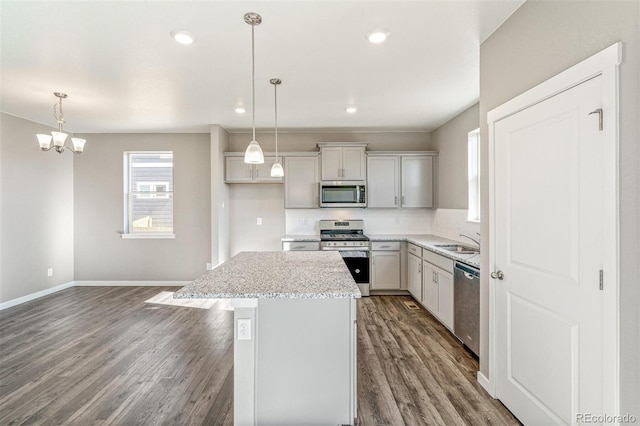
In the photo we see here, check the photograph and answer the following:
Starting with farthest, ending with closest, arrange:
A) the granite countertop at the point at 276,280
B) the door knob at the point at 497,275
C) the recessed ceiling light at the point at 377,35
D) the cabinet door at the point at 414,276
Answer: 1. the cabinet door at the point at 414,276
2. the recessed ceiling light at the point at 377,35
3. the door knob at the point at 497,275
4. the granite countertop at the point at 276,280

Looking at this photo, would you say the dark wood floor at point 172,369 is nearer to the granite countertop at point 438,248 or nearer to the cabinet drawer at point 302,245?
the granite countertop at point 438,248

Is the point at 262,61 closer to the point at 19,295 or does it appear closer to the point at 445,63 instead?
the point at 445,63

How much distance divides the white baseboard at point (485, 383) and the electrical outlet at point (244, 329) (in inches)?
70.6

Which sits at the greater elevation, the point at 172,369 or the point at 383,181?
the point at 383,181

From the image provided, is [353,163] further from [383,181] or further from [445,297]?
[445,297]

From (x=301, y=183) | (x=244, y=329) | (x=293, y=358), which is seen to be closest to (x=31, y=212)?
(x=301, y=183)

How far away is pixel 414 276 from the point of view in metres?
4.17

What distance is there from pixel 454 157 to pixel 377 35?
8.41 ft

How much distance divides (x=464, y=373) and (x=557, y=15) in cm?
251

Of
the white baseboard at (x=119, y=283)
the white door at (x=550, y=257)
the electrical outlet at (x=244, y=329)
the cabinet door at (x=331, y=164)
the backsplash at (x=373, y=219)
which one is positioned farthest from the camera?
the white baseboard at (x=119, y=283)

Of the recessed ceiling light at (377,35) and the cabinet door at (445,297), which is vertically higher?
the recessed ceiling light at (377,35)

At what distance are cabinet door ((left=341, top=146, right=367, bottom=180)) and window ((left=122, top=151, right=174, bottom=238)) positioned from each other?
9.93 feet

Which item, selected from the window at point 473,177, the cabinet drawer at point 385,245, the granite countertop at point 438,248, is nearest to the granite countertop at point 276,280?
the granite countertop at point 438,248

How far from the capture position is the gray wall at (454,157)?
3.88m
